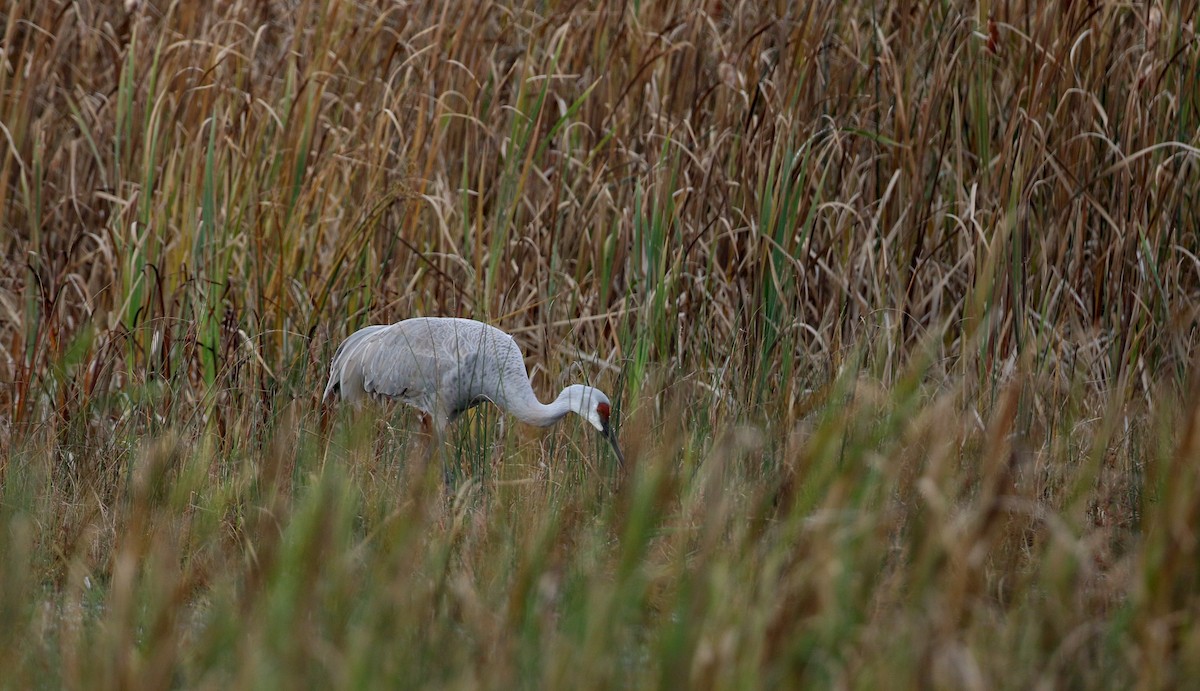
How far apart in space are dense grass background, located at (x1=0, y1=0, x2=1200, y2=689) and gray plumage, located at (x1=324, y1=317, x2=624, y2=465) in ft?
0.37

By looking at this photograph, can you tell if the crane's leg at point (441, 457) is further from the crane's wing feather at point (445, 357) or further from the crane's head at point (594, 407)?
the crane's head at point (594, 407)

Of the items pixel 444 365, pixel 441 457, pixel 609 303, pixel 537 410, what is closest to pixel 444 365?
pixel 444 365

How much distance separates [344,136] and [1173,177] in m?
2.38

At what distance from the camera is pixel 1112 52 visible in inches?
163

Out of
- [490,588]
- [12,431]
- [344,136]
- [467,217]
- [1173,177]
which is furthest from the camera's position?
[344,136]

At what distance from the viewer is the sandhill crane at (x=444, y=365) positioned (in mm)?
3840

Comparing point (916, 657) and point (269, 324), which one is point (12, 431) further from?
point (916, 657)

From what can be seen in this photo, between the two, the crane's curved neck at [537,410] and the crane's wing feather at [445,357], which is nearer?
the crane's curved neck at [537,410]

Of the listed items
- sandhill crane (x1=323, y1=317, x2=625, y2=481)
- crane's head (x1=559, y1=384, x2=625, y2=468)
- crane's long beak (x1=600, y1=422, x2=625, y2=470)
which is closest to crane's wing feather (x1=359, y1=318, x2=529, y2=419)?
sandhill crane (x1=323, y1=317, x2=625, y2=481)

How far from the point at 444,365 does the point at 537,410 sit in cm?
34

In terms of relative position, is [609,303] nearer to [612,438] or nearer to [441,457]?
[612,438]

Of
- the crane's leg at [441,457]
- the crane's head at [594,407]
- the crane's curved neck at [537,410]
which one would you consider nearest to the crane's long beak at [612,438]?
the crane's head at [594,407]

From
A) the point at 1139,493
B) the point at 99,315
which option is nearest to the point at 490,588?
the point at 1139,493

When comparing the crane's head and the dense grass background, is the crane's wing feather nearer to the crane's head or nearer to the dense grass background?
the dense grass background
